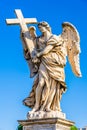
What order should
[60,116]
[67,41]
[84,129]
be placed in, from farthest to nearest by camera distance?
[84,129]
[67,41]
[60,116]

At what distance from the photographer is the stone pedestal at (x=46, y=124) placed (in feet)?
47.0

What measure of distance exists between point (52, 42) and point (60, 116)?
7.16 feet

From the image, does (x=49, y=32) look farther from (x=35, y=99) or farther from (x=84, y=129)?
(x=84, y=129)

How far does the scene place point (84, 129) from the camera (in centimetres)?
5328

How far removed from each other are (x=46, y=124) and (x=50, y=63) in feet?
5.92

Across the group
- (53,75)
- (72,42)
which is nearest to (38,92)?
(53,75)

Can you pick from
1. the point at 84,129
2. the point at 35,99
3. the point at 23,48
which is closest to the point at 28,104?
the point at 35,99

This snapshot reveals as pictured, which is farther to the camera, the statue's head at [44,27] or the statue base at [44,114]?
the statue's head at [44,27]

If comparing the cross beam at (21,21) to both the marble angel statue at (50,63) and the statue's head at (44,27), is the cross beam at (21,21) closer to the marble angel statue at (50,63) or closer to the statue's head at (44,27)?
the marble angel statue at (50,63)

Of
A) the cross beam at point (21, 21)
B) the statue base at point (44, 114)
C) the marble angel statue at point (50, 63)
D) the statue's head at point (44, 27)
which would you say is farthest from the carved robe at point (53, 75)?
the cross beam at point (21, 21)

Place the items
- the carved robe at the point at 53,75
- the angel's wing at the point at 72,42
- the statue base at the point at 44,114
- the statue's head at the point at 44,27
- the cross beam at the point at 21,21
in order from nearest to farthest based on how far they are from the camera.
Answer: the statue base at the point at 44,114 → the carved robe at the point at 53,75 → the statue's head at the point at 44,27 → the angel's wing at the point at 72,42 → the cross beam at the point at 21,21

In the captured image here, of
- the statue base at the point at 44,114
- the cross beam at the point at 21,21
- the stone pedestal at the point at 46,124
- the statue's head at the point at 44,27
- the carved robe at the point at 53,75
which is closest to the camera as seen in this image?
the stone pedestal at the point at 46,124

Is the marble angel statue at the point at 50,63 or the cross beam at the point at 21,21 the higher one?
the cross beam at the point at 21,21

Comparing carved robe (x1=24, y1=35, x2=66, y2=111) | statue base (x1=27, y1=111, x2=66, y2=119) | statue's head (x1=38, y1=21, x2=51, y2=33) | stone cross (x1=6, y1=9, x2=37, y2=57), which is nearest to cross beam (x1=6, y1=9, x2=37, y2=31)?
stone cross (x1=6, y1=9, x2=37, y2=57)
